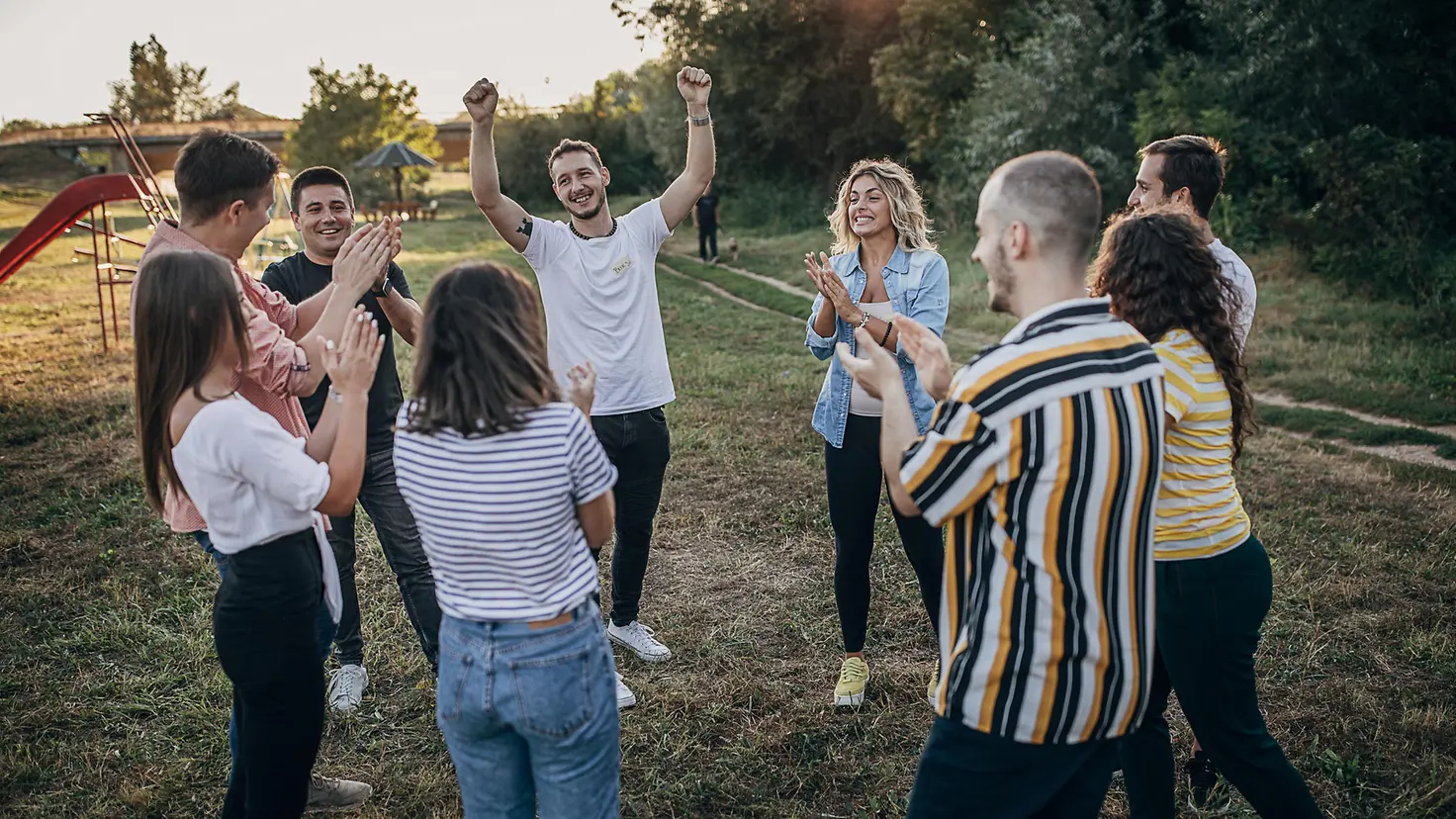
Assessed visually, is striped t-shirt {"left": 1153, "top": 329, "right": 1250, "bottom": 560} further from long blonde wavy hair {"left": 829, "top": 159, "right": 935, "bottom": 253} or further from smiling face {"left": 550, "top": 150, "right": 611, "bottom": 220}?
smiling face {"left": 550, "top": 150, "right": 611, "bottom": 220}

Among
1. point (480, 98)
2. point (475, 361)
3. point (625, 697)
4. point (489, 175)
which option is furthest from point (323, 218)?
point (625, 697)

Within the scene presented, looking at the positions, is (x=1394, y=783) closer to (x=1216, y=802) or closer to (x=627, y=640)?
(x=1216, y=802)

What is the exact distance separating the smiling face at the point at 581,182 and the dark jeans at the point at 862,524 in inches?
56.1

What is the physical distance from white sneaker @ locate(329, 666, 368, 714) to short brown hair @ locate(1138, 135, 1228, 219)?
3869mm

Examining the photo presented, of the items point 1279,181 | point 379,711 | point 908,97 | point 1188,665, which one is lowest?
point 379,711

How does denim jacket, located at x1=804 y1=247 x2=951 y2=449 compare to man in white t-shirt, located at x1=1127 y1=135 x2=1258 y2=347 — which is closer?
man in white t-shirt, located at x1=1127 y1=135 x2=1258 y2=347

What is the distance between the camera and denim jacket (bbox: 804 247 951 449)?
3.79 m

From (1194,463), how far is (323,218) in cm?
332

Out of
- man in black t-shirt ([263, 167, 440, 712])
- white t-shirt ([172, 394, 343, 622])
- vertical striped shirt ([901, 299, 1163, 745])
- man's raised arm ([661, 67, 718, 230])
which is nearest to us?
vertical striped shirt ([901, 299, 1163, 745])

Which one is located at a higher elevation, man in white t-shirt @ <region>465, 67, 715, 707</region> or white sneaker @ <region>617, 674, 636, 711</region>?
man in white t-shirt @ <region>465, 67, 715, 707</region>

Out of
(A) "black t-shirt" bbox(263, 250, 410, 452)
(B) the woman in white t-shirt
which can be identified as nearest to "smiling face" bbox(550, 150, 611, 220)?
(A) "black t-shirt" bbox(263, 250, 410, 452)

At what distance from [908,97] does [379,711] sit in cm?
2136

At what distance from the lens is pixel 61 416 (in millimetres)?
8875

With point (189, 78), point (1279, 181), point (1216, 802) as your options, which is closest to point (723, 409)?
point (1216, 802)
